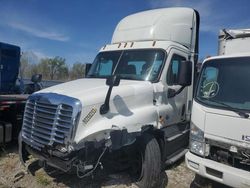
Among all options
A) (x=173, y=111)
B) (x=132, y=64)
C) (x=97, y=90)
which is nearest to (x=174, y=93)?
(x=173, y=111)

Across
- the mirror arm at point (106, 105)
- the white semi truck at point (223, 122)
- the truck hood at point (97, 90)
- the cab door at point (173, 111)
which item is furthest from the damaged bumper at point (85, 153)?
the cab door at point (173, 111)

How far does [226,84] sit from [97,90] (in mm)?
2248

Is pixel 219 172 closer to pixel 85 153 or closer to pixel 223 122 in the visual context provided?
pixel 223 122

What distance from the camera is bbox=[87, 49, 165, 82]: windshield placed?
6.43m

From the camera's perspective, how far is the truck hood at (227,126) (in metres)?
4.61

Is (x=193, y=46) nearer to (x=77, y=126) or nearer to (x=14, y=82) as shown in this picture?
(x=77, y=126)

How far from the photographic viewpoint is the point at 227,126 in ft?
15.8

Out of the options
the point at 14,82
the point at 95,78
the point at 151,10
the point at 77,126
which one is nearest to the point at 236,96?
the point at 77,126

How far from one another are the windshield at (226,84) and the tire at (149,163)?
1.21 meters

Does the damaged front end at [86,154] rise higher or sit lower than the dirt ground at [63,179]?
higher

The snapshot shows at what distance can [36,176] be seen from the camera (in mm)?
6160

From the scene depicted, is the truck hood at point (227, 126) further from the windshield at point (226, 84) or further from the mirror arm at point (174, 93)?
the mirror arm at point (174, 93)

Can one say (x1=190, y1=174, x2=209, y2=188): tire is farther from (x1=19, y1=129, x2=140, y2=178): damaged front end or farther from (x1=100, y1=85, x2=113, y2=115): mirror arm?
(x1=100, y1=85, x2=113, y2=115): mirror arm

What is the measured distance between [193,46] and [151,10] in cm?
144
